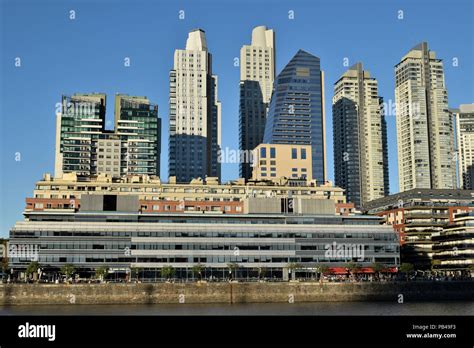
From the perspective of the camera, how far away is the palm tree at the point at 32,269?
113 m

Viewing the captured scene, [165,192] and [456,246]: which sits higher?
[165,192]

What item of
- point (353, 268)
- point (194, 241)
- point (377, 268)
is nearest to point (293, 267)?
point (353, 268)

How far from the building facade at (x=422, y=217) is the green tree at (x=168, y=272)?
6439 centimetres

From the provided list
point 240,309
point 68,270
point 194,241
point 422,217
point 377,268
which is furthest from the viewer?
point 422,217

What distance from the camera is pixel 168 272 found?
378 feet

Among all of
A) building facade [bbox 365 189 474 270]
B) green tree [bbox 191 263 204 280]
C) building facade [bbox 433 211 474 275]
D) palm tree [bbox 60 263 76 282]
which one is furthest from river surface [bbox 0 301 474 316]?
building facade [bbox 365 189 474 270]

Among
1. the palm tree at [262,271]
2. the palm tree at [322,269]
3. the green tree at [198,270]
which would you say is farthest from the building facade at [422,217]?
the green tree at [198,270]

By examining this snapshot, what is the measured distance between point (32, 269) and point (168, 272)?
79.2 ft

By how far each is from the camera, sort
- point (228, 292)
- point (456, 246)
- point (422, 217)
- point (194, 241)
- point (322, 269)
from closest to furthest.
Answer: point (228, 292), point (322, 269), point (194, 241), point (456, 246), point (422, 217)

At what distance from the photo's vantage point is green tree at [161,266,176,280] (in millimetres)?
115363

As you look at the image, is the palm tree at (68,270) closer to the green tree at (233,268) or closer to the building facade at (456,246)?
the green tree at (233,268)

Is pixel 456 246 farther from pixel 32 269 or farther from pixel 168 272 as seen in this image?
pixel 32 269

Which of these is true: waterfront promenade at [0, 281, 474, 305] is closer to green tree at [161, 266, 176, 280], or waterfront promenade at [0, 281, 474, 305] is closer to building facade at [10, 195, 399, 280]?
green tree at [161, 266, 176, 280]
